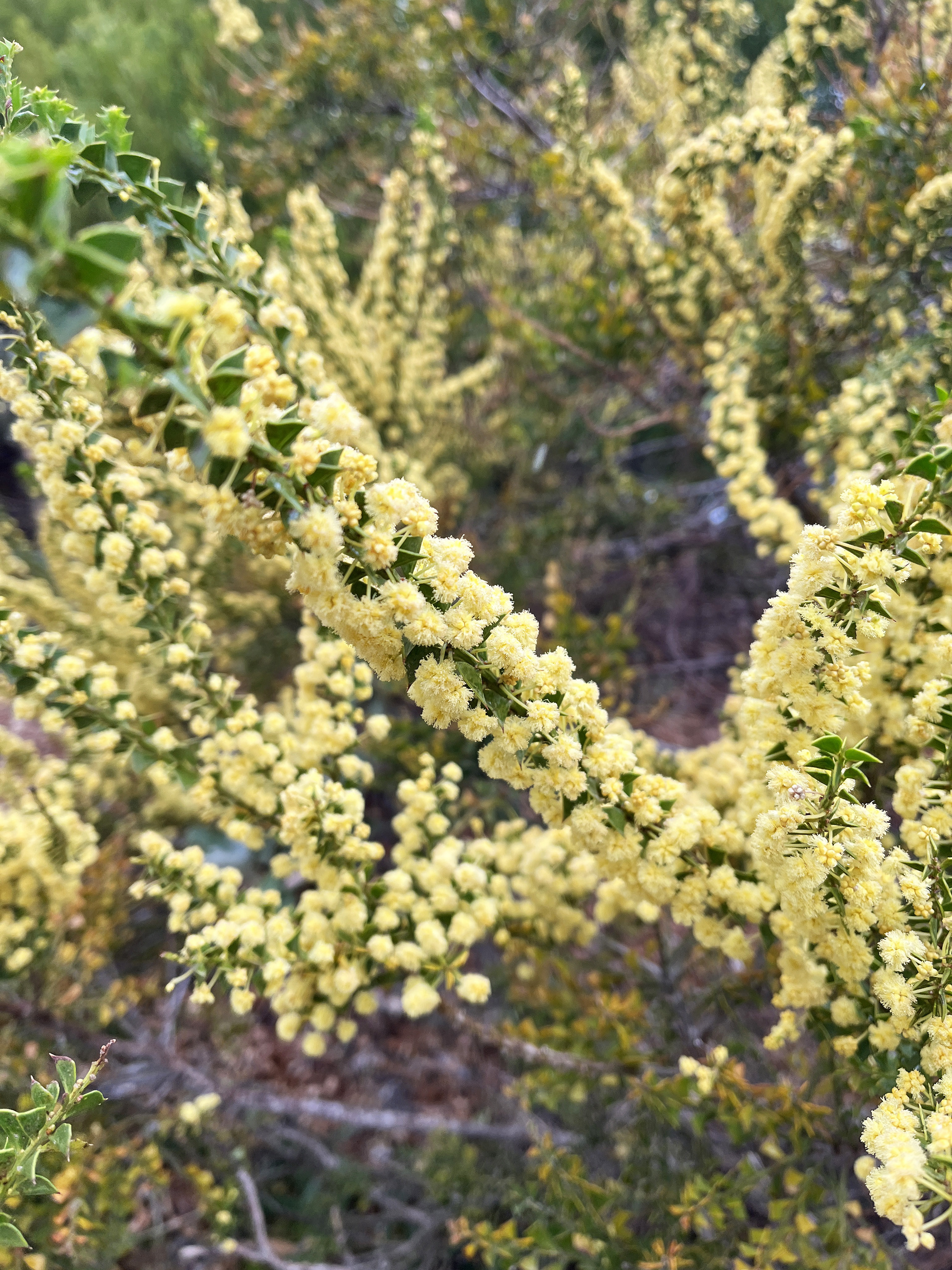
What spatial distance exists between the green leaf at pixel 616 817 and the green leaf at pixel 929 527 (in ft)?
1.91

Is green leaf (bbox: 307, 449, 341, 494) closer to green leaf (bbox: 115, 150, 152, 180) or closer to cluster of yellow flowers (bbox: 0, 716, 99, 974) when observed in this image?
green leaf (bbox: 115, 150, 152, 180)

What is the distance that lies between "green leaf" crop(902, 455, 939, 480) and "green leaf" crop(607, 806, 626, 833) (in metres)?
0.66

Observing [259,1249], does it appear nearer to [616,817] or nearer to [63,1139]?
[63,1139]

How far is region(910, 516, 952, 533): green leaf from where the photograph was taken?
947 mm

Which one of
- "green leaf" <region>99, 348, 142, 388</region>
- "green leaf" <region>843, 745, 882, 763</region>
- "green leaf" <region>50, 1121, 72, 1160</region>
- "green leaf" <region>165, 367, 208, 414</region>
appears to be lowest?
"green leaf" <region>50, 1121, 72, 1160</region>

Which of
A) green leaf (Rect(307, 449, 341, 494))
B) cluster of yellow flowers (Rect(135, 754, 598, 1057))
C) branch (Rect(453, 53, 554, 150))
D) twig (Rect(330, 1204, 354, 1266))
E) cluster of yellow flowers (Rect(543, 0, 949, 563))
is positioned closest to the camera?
green leaf (Rect(307, 449, 341, 494))

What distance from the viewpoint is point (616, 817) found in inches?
41.1

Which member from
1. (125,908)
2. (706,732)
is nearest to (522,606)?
(706,732)

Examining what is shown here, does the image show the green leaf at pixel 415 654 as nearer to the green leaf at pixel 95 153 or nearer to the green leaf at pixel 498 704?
the green leaf at pixel 498 704

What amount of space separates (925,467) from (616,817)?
676 mm

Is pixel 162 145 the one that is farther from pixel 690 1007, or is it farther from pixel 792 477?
pixel 690 1007

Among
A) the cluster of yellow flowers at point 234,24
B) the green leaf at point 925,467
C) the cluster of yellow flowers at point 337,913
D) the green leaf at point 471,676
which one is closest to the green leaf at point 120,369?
the green leaf at point 471,676

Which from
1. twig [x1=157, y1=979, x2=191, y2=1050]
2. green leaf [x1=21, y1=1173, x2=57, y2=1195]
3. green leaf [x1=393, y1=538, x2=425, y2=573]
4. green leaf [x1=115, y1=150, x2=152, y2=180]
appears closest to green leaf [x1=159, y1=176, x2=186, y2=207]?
green leaf [x1=115, y1=150, x2=152, y2=180]

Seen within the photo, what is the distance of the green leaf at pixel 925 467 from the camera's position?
0.97 m
